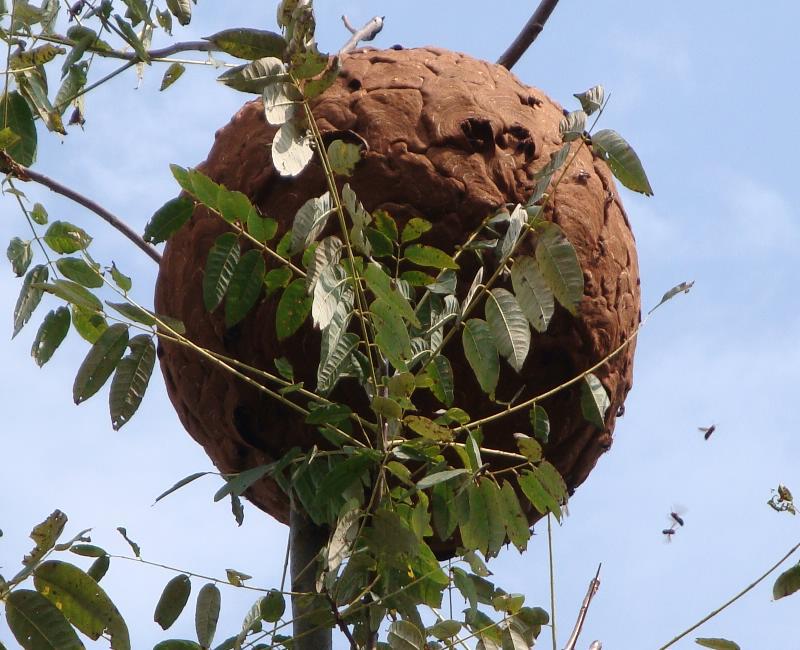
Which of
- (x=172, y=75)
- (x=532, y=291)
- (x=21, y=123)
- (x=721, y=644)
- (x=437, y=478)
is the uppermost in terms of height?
(x=172, y=75)

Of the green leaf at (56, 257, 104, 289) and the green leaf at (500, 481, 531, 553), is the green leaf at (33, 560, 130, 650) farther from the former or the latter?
the green leaf at (500, 481, 531, 553)

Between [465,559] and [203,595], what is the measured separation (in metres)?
0.43

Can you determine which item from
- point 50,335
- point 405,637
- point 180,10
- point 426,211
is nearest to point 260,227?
point 426,211

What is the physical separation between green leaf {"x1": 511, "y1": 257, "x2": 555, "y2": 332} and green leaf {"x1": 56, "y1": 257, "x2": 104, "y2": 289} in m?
0.62

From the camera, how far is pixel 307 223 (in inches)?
68.8

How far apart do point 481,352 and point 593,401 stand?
0.34 metres

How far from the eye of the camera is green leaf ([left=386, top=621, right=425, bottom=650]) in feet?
6.11

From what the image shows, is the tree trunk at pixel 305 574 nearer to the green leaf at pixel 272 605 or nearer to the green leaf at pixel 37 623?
the green leaf at pixel 272 605

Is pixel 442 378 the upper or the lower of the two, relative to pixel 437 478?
upper

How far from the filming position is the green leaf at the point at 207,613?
6.51ft

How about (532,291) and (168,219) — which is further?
(168,219)

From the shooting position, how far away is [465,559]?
213 centimetres

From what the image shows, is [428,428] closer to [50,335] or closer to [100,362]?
[100,362]

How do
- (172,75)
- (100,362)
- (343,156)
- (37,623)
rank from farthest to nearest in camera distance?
1. (172,75)
2. (100,362)
3. (343,156)
4. (37,623)
